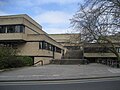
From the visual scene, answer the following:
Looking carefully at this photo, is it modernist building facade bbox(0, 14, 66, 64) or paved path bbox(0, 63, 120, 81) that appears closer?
paved path bbox(0, 63, 120, 81)

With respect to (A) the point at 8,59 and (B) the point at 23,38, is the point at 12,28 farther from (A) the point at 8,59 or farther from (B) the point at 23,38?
(A) the point at 8,59

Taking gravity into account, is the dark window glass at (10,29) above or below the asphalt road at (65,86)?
above

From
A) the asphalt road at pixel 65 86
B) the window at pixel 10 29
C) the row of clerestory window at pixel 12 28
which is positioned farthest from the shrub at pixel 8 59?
the asphalt road at pixel 65 86

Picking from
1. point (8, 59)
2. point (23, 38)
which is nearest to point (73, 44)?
point (23, 38)

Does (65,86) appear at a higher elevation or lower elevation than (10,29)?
lower

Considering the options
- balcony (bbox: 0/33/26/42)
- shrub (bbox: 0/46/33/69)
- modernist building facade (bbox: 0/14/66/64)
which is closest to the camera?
shrub (bbox: 0/46/33/69)

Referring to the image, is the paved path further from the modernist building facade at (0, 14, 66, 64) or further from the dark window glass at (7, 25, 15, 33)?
the dark window glass at (7, 25, 15, 33)

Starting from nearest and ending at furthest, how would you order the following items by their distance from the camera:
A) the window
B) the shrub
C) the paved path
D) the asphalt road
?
1. the asphalt road
2. the paved path
3. the shrub
4. the window

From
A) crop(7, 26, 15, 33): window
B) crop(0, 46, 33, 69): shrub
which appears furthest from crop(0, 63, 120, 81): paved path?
crop(7, 26, 15, 33): window

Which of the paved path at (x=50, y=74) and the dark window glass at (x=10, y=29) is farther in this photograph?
the dark window glass at (x=10, y=29)

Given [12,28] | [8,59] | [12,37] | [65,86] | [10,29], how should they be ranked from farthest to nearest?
[10,29]
[12,28]
[12,37]
[8,59]
[65,86]

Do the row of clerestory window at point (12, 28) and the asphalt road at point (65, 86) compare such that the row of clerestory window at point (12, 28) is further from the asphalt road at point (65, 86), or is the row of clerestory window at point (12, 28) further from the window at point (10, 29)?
the asphalt road at point (65, 86)

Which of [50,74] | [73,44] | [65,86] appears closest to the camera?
[65,86]

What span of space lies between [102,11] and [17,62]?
15.2m
